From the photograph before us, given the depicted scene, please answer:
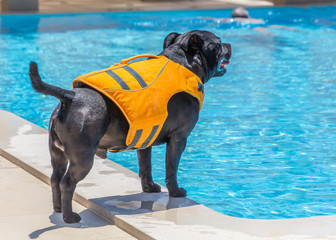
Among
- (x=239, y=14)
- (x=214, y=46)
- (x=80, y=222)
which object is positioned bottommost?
(x=80, y=222)

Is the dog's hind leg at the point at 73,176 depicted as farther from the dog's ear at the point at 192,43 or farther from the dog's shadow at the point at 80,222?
the dog's ear at the point at 192,43

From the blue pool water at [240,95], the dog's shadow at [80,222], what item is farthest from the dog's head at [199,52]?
the blue pool water at [240,95]

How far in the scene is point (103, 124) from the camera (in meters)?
4.16

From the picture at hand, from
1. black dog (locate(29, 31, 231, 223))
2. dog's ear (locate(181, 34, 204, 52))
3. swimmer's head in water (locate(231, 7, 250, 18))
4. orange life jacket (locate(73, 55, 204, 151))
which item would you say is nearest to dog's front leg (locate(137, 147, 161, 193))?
black dog (locate(29, 31, 231, 223))

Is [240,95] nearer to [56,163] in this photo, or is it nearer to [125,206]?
[125,206]

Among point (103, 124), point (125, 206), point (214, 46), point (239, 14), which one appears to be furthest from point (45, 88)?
point (239, 14)

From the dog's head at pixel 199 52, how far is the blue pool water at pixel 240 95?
1.44 m

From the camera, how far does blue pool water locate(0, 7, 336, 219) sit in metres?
6.07

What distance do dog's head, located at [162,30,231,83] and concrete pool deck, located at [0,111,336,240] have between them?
96 centimetres

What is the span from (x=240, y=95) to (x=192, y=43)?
5193 millimetres

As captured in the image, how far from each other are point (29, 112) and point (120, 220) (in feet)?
16.8

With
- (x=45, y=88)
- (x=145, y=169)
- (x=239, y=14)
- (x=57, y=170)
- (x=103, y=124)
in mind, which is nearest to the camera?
(x=45, y=88)

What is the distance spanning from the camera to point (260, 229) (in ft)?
13.4

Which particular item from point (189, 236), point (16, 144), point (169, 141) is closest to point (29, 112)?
point (16, 144)
